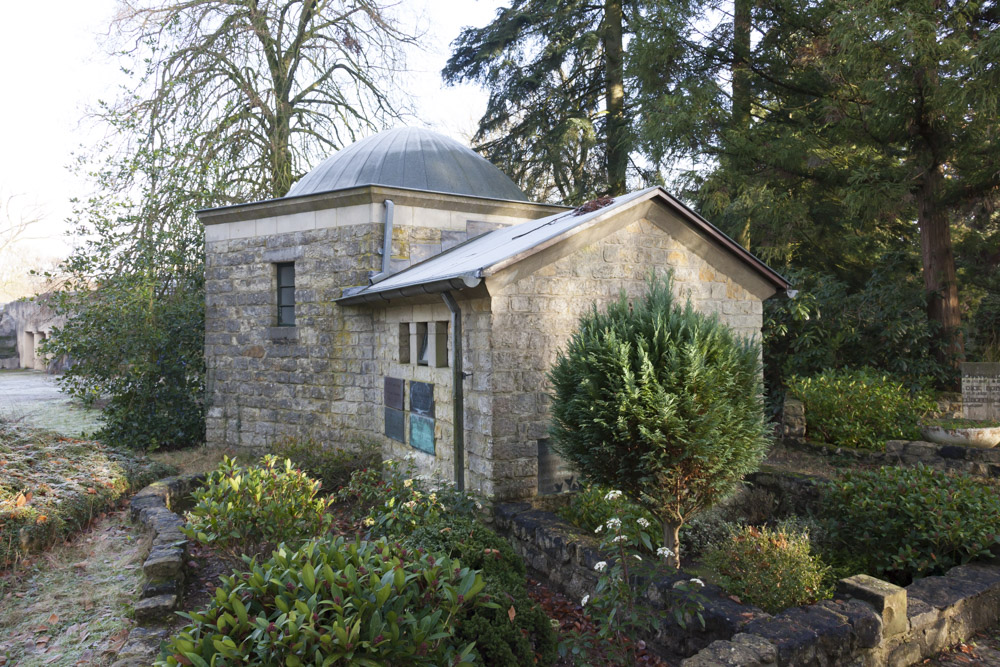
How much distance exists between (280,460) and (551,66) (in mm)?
13224

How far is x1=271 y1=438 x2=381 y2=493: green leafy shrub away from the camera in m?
8.44

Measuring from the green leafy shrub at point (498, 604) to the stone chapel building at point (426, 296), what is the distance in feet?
4.78

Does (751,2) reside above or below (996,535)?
above

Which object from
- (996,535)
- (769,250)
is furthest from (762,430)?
(769,250)

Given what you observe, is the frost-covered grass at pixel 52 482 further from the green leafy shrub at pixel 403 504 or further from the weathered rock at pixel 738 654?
the weathered rock at pixel 738 654

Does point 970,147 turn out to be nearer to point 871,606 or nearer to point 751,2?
point 751,2

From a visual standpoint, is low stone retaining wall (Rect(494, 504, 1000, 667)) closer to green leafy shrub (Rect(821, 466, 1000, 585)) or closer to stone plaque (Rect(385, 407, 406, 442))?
green leafy shrub (Rect(821, 466, 1000, 585))

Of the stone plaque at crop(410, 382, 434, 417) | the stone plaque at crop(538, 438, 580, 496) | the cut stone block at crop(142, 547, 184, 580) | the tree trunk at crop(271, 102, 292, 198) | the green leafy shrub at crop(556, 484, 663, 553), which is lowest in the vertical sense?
the cut stone block at crop(142, 547, 184, 580)

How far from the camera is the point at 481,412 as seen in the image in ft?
21.7

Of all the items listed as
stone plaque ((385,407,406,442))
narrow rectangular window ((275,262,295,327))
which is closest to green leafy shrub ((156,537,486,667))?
stone plaque ((385,407,406,442))

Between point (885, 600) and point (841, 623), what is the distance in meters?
0.43

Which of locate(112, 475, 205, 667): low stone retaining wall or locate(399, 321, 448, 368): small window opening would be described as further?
locate(399, 321, 448, 368): small window opening

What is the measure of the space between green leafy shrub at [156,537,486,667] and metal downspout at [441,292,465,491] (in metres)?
3.08

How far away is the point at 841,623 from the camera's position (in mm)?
4113
